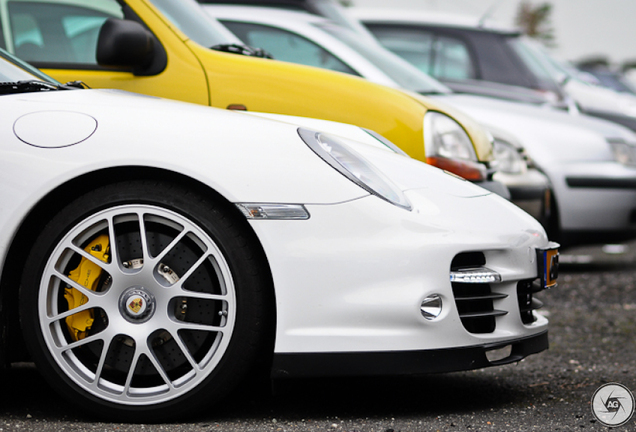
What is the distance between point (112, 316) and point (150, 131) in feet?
1.91

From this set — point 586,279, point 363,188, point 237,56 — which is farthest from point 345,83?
point 586,279

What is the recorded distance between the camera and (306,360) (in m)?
2.63

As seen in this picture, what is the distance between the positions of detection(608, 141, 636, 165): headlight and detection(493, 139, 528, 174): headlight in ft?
4.02

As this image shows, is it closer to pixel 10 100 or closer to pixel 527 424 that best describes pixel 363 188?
pixel 527 424

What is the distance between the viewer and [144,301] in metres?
2.63

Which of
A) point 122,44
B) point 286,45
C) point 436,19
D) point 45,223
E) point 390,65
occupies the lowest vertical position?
point 436,19

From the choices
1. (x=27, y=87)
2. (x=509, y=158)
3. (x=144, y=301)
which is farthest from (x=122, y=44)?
(x=509, y=158)

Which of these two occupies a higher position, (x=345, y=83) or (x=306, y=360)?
(x=345, y=83)

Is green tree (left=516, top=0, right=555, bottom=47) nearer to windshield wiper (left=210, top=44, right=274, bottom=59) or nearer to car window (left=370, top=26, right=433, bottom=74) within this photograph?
car window (left=370, top=26, right=433, bottom=74)

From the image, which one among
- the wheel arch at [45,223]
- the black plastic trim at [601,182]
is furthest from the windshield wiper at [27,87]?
the black plastic trim at [601,182]

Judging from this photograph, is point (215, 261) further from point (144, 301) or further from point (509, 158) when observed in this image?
point (509, 158)

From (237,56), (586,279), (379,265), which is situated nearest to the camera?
(379,265)

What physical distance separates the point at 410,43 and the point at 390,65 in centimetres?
255

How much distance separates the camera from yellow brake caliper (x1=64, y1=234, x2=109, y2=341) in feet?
8.86
